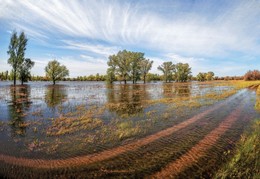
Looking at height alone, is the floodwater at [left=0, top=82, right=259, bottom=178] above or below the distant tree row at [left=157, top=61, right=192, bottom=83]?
below

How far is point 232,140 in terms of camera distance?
8.46 meters

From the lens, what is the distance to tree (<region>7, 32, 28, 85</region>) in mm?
56875

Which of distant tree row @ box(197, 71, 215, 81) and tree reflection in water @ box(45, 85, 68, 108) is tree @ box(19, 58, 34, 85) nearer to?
tree reflection in water @ box(45, 85, 68, 108)

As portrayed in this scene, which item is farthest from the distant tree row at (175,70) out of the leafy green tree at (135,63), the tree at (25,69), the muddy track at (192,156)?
the muddy track at (192,156)

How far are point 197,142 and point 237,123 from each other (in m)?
6.06

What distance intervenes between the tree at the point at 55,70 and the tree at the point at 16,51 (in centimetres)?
2021

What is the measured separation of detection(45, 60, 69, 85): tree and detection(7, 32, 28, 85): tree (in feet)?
66.3

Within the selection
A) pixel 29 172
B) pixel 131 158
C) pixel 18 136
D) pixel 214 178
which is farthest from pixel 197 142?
pixel 18 136

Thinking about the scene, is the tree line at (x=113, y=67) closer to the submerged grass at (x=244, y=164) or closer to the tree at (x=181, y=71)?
the tree at (x=181, y=71)

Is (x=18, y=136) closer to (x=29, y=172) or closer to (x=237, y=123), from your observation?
(x=29, y=172)

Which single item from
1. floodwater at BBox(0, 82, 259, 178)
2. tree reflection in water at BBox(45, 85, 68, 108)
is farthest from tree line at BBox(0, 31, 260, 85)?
floodwater at BBox(0, 82, 259, 178)

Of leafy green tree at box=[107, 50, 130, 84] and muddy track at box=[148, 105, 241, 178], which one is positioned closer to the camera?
muddy track at box=[148, 105, 241, 178]

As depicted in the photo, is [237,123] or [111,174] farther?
[237,123]

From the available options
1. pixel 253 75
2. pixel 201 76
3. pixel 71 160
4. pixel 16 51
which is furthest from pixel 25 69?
pixel 201 76
